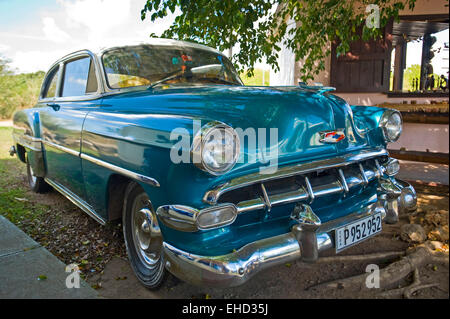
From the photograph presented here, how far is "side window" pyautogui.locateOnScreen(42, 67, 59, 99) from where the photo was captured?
4.05 meters

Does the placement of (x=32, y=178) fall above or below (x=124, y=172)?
below

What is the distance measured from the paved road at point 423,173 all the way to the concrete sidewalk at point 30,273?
14.3 feet

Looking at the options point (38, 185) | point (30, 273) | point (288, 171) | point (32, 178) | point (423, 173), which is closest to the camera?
point (288, 171)

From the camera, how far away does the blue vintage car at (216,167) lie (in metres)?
1.74

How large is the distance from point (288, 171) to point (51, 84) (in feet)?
11.4

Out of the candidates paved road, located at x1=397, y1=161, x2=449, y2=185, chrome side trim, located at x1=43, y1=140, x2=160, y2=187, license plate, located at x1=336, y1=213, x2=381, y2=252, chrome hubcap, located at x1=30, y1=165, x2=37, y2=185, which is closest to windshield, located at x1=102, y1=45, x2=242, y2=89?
chrome side trim, located at x1=43, y1=140, x2=160, y2=187

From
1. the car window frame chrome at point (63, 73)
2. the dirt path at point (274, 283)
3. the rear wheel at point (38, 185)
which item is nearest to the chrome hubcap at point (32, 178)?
the rear wheel at point (38, 185)

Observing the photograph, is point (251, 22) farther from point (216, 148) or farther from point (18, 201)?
point (18, 201)

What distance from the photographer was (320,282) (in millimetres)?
2328

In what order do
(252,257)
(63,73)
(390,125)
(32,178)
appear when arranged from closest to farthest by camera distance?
(252,257), (390,125), (63,73), (32,178)

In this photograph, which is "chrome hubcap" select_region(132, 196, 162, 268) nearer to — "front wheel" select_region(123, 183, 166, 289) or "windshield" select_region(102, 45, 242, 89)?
"front wheel" select_region(123, 183, 166, 289)

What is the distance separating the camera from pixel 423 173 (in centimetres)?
544

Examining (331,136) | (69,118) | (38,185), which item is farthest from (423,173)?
(38,185)

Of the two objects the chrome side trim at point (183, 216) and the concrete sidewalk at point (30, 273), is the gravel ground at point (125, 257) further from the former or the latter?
the chrome side trim at point (183, 216)
